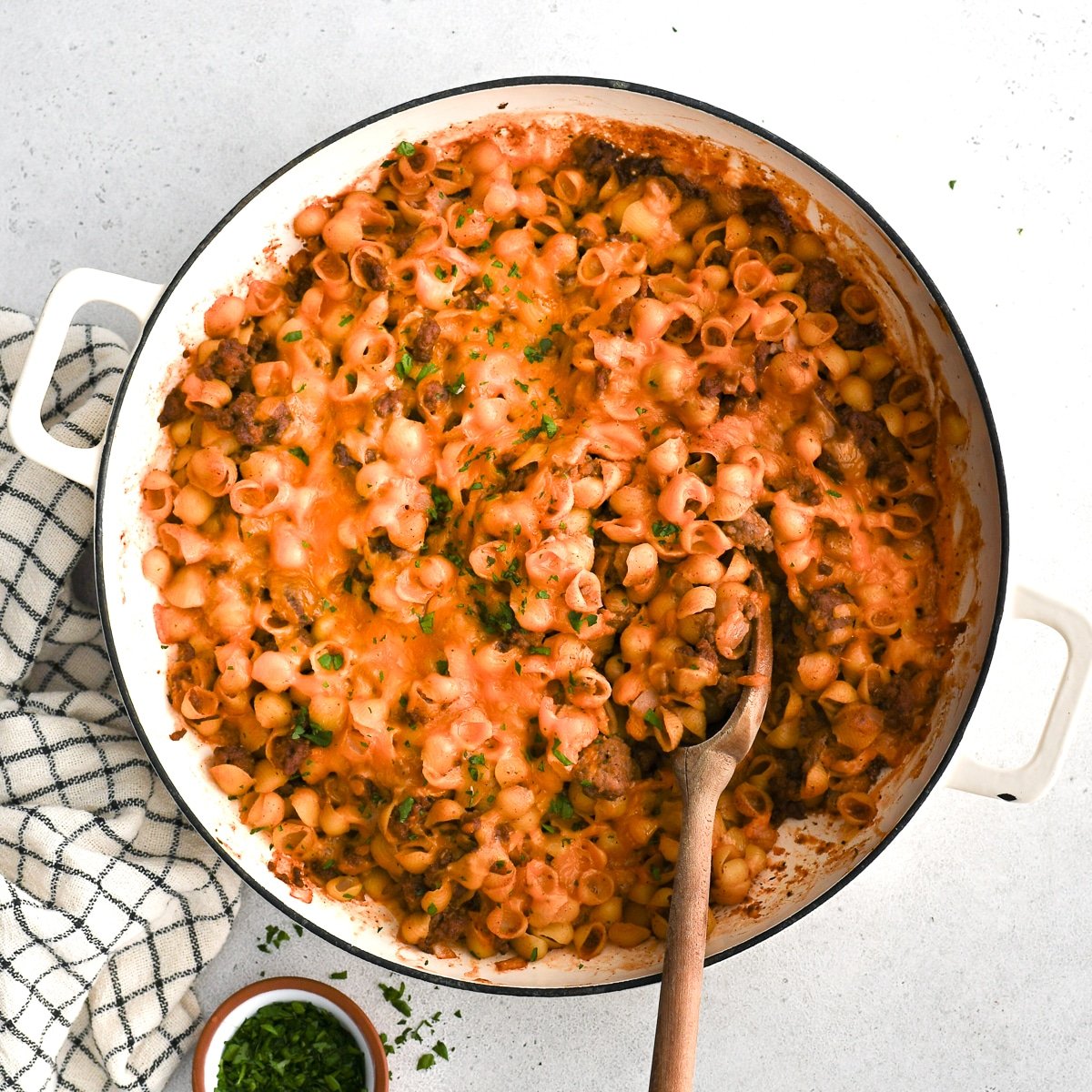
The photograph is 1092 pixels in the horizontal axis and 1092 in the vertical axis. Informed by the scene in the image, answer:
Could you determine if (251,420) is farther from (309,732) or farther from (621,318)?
(621,318)

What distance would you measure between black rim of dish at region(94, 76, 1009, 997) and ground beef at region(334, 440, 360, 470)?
1.72 feet

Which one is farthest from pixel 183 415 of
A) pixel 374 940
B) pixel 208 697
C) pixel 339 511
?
pixel 374 940

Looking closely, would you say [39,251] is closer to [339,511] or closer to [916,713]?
[339,511]

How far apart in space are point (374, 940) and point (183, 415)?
4.79ft

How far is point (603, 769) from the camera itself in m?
2.75

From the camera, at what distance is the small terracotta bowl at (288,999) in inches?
116

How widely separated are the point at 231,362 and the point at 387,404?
0.44 m

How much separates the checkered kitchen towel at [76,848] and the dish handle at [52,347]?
1.33 feet

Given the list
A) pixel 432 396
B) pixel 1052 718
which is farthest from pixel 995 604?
pixel 432 396

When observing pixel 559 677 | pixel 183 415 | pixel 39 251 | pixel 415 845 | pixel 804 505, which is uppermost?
pixel 39 251

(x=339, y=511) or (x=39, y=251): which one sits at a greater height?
(x=39, y=251)

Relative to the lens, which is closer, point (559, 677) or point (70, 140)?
point (559, 677)

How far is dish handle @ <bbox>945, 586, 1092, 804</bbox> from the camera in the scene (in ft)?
8.57

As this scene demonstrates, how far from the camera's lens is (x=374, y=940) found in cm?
288
